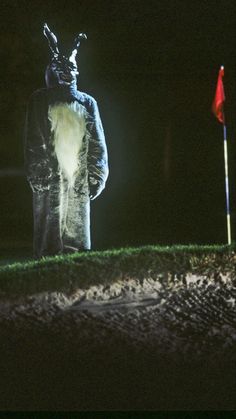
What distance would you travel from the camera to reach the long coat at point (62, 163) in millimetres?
8578

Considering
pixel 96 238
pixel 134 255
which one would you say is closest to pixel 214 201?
pixel 96 238

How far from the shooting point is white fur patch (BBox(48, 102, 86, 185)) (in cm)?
857

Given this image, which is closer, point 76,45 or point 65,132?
point 65,132

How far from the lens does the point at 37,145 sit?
870 centimetres

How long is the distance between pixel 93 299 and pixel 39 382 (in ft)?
4.11

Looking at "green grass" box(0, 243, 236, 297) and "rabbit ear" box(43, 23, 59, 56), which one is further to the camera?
"rabbit ear" box(43, 23, 59, 56)

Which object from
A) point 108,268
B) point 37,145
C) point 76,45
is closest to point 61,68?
point 76,45

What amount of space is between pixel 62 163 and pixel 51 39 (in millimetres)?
1386

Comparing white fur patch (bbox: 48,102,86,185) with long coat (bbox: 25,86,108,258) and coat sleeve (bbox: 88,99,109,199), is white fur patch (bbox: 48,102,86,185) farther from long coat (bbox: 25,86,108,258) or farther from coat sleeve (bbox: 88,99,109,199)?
coat sleeve (bbox: 88,99,109,199)

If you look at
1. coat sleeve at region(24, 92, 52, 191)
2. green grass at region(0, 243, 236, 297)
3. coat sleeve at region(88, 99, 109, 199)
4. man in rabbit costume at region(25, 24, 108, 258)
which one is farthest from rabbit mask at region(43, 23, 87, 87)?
green grass at region(0, 243, 236, 297)

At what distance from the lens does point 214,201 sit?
1938cm

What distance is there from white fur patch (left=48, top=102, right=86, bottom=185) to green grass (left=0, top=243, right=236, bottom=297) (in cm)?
129

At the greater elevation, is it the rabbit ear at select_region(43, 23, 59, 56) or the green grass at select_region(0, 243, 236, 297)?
the rabbit ear at select_region(43, 23, 59, 56)

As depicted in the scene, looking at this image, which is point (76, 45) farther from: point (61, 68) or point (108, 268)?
point (108, 268)
